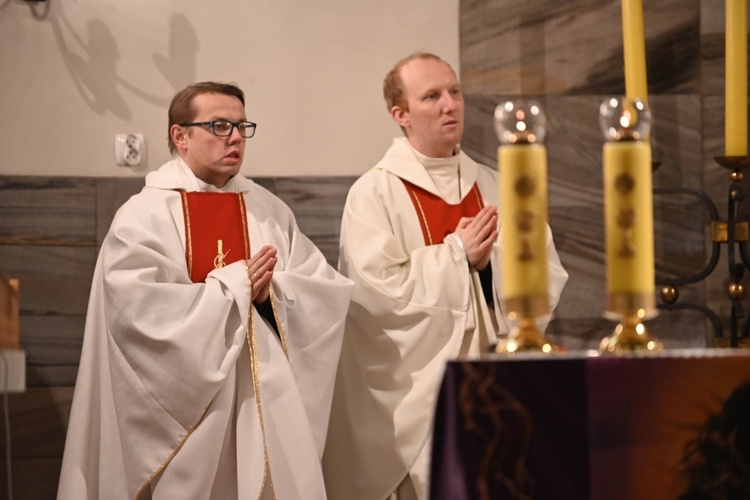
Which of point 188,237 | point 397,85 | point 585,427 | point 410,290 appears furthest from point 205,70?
point 585,427

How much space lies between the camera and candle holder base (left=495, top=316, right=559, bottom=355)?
6.43 feet

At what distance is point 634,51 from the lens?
15.0 feet

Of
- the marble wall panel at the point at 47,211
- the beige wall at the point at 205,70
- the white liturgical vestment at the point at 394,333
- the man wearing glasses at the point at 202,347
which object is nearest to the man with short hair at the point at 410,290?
the white liturgical vestment at the point at 394,333

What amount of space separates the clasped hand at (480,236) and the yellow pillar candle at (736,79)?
1.10 meters

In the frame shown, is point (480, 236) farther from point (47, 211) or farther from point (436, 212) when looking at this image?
point (47, 211)

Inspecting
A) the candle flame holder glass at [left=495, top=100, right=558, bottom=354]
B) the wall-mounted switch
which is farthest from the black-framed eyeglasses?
the candle flame holder glass at [left=495, top=100, right=558, bottom=354]

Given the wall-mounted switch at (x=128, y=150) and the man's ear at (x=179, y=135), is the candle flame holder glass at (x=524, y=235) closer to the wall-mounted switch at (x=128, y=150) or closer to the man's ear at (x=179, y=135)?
the man's ear at (x=179, y=135)

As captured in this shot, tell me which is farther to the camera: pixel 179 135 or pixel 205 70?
pixel 205 70

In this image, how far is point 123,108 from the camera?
4891 millimetres

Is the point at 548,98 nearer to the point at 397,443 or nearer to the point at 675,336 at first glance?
the point at 675,336

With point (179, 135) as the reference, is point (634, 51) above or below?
above

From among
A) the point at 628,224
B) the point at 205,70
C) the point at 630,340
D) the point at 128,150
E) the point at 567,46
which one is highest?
the point at 567,46

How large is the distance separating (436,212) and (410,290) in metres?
0.44

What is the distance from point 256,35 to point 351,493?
206cm
